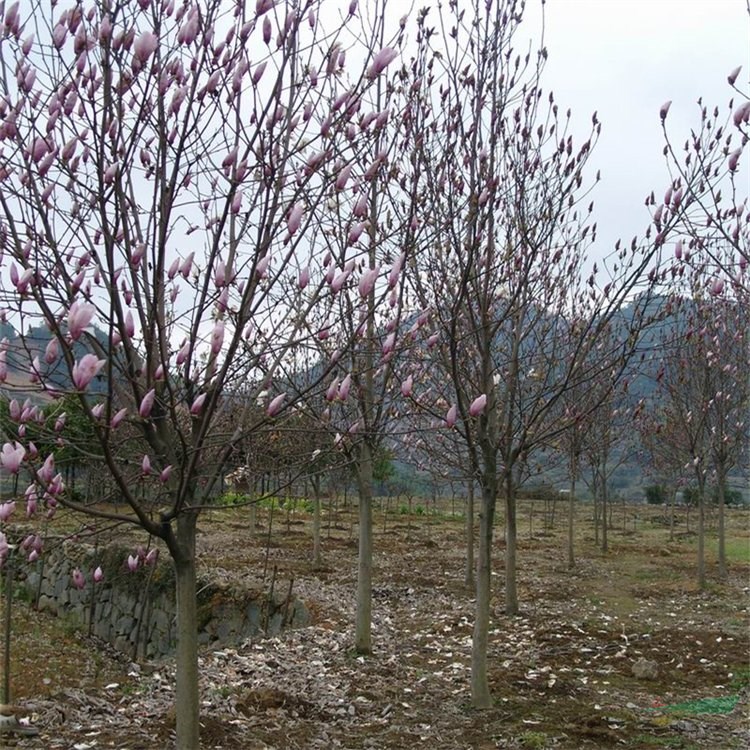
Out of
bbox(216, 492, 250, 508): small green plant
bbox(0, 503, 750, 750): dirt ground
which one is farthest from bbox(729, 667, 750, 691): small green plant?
bbox(216, 492, 250, 508): small green plant

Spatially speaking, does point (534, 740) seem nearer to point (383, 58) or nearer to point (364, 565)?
point (364, 565)

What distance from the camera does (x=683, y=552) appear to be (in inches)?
776

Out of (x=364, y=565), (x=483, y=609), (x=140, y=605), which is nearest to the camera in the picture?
(x=483, y=609)

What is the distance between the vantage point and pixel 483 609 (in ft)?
18.7

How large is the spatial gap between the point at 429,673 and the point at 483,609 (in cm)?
167

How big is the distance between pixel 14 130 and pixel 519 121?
3.68 meters

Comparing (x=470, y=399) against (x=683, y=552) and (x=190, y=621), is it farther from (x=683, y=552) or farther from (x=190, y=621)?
(x=683, y=552)

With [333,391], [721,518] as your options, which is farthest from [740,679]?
[721,518]

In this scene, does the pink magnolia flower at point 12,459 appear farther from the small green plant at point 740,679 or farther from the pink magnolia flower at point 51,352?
the small green plant at point 740,679

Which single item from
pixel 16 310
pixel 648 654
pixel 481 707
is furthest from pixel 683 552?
pixel 16 310

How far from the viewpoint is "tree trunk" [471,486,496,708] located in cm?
569

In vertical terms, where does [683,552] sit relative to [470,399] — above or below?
below

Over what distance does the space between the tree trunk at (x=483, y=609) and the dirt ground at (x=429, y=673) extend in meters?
0.17

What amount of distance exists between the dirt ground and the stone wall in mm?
344
